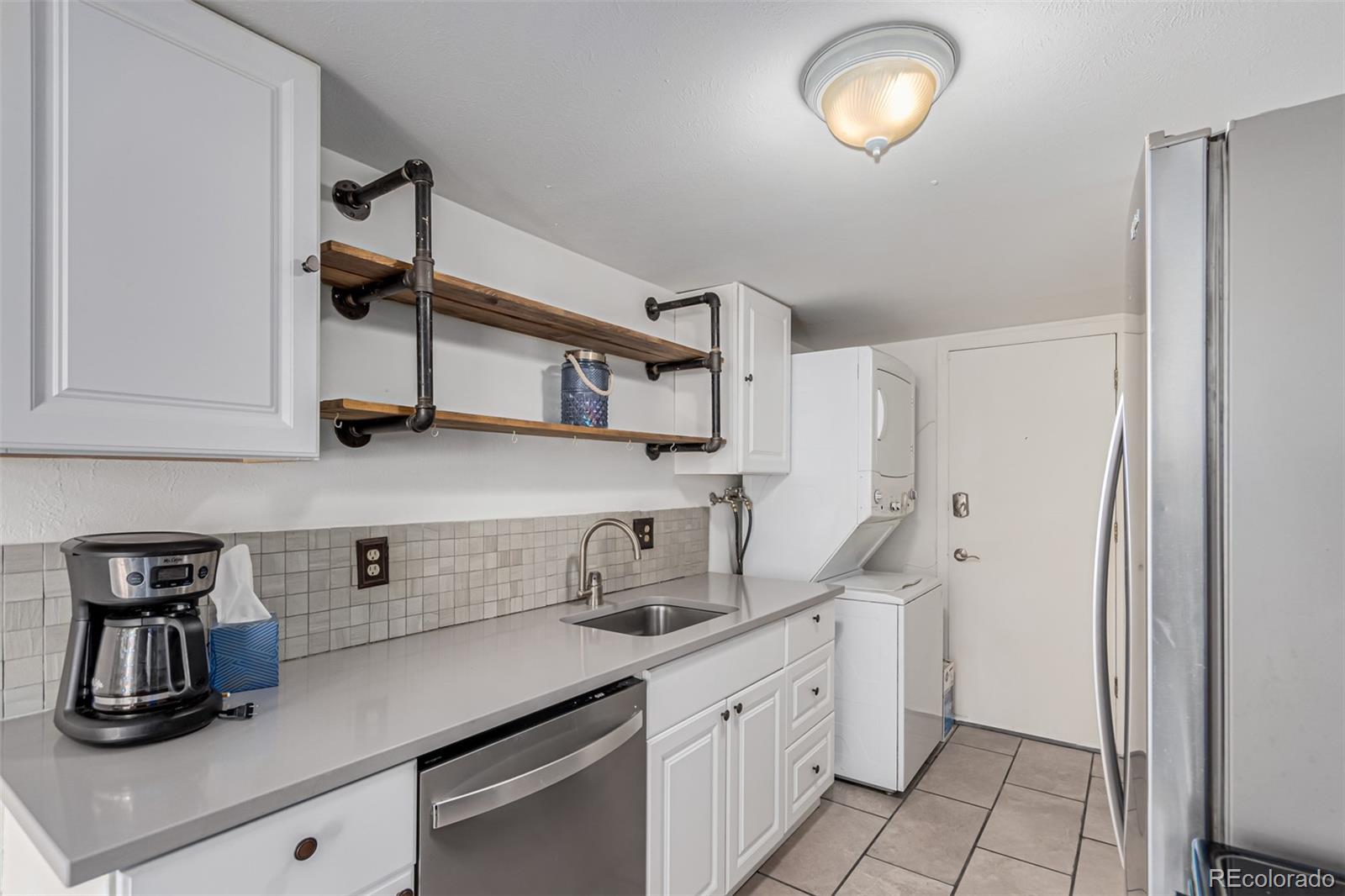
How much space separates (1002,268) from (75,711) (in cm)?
→ 296

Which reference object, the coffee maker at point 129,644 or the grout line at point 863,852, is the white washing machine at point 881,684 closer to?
the grout line at point 863,852

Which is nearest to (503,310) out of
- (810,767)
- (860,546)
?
(810,767)

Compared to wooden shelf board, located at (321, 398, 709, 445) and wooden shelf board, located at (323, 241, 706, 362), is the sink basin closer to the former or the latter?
wooden shelf board, located at (321, 398, 709, 445)

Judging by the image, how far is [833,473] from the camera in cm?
301

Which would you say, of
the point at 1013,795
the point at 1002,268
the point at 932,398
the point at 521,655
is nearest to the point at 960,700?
the point at 1013,795

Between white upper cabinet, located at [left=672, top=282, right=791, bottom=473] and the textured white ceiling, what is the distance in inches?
18.1

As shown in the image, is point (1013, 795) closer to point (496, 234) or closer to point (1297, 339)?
point (1297, 339)

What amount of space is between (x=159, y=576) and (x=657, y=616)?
1658 millimetres

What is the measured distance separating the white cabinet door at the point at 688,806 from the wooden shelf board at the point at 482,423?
0.89m

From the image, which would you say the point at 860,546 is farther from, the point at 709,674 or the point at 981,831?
the point at 709,674

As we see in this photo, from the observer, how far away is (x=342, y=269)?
1.54 m

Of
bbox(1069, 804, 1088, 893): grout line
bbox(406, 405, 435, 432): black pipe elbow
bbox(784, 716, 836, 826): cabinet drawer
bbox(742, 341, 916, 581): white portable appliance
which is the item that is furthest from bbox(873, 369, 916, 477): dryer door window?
bbox(406, 405, 435, 432): black pipe elbow

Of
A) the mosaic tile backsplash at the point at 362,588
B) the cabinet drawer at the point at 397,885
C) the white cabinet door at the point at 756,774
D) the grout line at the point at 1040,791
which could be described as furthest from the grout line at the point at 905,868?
the cabinet drawer at the point at 397,885

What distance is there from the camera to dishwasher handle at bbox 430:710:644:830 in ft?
3.91
